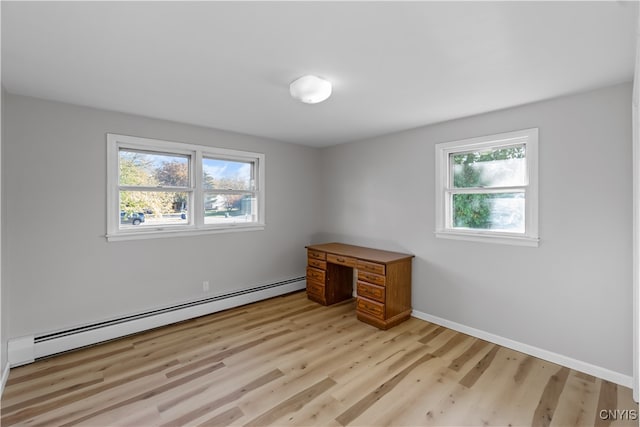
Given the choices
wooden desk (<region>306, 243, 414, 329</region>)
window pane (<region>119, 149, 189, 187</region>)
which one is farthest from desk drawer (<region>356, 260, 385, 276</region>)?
window pane (<region>119, 149, 189, 187</region>)

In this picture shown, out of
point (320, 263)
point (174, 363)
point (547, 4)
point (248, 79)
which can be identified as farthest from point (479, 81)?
point (174, 363)

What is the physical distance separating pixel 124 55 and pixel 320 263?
3099mm

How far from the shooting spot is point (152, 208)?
3.39m

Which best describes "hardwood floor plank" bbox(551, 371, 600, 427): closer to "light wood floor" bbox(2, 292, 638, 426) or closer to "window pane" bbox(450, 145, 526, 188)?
"light wood floor" bbox(2, 292, 638, 426)

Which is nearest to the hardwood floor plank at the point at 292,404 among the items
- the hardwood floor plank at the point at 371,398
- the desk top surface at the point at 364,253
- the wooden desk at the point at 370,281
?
the hardwood floor plank at the point at 371,398

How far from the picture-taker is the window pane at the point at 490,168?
2.94m

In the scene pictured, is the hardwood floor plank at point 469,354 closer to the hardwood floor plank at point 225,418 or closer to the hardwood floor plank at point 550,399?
the hardwood floor plank at point 550,399

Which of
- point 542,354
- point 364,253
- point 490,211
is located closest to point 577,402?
point 542,354

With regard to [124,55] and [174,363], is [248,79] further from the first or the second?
[174,363]

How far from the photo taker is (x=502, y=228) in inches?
120

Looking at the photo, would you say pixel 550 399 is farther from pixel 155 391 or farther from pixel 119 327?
pixel 119 327

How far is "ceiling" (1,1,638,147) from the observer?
147 centimetres

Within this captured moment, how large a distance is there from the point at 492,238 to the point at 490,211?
0.31 m

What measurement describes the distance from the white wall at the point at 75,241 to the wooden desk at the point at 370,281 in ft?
4.37
